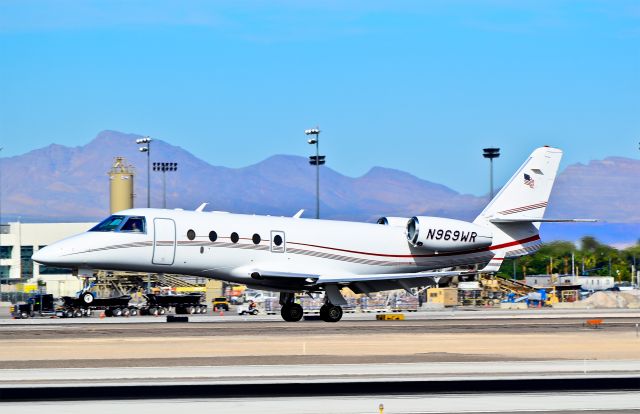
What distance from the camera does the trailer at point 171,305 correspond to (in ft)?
236

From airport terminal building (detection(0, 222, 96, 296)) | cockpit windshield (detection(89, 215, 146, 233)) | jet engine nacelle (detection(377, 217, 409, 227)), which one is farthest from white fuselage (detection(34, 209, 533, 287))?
A: airport terminal building (detection(0, 222, 96, 296))

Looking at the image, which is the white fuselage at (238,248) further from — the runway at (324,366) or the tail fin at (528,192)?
the tail fin at (528,192)

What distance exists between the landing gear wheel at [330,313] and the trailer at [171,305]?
25.7 meters

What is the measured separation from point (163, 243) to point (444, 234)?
13.8 meters

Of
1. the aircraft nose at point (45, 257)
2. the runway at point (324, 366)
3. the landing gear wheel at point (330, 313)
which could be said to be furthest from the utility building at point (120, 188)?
the runway at point (324, 366)

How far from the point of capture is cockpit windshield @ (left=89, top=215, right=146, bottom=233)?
45219 mm

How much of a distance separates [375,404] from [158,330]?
24.1 metres

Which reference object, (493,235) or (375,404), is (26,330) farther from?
(375,404)

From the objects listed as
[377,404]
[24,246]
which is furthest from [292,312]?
[24,246]

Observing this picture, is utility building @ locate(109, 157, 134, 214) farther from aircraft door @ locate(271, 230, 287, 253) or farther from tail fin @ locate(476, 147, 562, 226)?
aircraft door @ locate(271, 230, 287, 253)

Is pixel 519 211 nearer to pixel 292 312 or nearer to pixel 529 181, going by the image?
pixel 529 181

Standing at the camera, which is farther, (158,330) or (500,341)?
(158,330)

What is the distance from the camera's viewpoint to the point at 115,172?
464ft

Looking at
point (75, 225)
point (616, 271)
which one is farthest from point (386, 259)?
point (616, 271)
